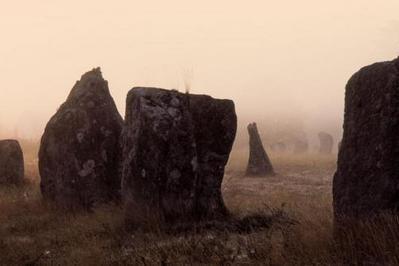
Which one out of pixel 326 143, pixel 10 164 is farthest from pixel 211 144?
pixel 326 143

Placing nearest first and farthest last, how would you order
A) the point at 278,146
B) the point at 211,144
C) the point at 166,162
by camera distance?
the point at 166,162, the point at 211,144, the point at 278,146

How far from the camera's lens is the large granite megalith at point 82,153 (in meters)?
13.5

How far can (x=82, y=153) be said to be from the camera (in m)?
13.6

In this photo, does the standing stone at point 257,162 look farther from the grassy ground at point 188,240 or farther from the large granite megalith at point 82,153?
the large granite megalith at point 82,153

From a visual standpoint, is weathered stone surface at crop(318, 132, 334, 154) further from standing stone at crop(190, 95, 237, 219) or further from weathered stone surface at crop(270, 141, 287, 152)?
standing stone at crop(190, 95, 237, 219)

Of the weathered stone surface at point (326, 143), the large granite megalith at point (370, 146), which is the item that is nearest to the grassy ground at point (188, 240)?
the large granite megalith at point (370, 146)

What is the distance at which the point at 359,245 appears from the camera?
6.87 m

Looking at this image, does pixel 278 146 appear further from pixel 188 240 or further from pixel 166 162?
pixel 188 240

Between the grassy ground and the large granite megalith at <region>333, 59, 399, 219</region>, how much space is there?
15.8 inches

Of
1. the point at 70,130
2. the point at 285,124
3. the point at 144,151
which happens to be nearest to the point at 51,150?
the point at 70,130

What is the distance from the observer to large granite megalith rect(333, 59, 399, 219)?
7156 mm

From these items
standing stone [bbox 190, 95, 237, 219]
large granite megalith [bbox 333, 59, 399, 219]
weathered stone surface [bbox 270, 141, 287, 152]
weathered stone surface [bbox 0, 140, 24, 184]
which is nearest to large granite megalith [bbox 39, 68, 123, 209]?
standing stone [bbox 190, 95, 237, 219]

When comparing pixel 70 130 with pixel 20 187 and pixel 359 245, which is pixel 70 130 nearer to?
pixel 20 187

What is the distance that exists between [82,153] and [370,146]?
25.8 ft
